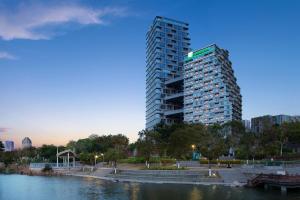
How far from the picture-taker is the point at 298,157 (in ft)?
320

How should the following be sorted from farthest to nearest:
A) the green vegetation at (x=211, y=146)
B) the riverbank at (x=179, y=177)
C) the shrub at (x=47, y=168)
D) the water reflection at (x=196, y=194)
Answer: the shrub at (x=47, y=168), the green vegetation at (x=211, y=146), the riverbank at (x=179, y=177), the water reflection at (x=196, y=194)

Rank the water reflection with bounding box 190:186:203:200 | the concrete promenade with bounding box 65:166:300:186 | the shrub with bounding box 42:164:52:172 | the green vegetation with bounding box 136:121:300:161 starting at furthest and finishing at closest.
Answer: the shrub with bounding box 42:164:52:172 → the green vegetation with bounding box 136:121:300:161 → the concrete promenade with bounding box 65:166:300:186 → the water reflection with bounding box 190:186:203:200

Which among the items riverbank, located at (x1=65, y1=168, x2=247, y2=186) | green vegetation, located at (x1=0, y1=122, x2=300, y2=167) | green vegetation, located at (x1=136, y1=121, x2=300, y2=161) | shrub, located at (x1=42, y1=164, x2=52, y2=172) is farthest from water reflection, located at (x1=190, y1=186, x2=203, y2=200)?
shrub, located at (x1=42, y1=164, x2=52, y2=172)

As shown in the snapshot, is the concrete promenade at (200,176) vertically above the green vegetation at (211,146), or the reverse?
the green vegetation at (211,146)

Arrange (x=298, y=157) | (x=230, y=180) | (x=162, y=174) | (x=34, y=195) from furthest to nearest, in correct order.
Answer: (x=298, y=157) → (x=162, y=174) → (x=230, y=180) → (x=34, y=195)

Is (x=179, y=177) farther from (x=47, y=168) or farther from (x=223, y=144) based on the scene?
(x=47, y=168)

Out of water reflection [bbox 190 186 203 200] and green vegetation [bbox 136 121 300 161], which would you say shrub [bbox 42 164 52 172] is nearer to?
green vegetation [bbox 136 121 300 161]

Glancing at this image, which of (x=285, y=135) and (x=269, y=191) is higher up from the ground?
(x=285, y=135)

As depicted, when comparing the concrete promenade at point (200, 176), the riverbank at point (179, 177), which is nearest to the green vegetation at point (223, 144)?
the riverbank at point (179, 177)

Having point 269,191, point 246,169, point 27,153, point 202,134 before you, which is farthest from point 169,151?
point 27,153

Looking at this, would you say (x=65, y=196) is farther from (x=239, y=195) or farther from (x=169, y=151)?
(x=169, y=151)

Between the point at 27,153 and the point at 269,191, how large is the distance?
150302mm

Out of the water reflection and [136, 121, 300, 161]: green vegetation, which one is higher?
[136, 121, 300, 161]: green vegetation

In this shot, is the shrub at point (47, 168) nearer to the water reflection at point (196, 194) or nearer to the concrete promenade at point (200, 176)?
the concrete promenade at point (200, 176)
